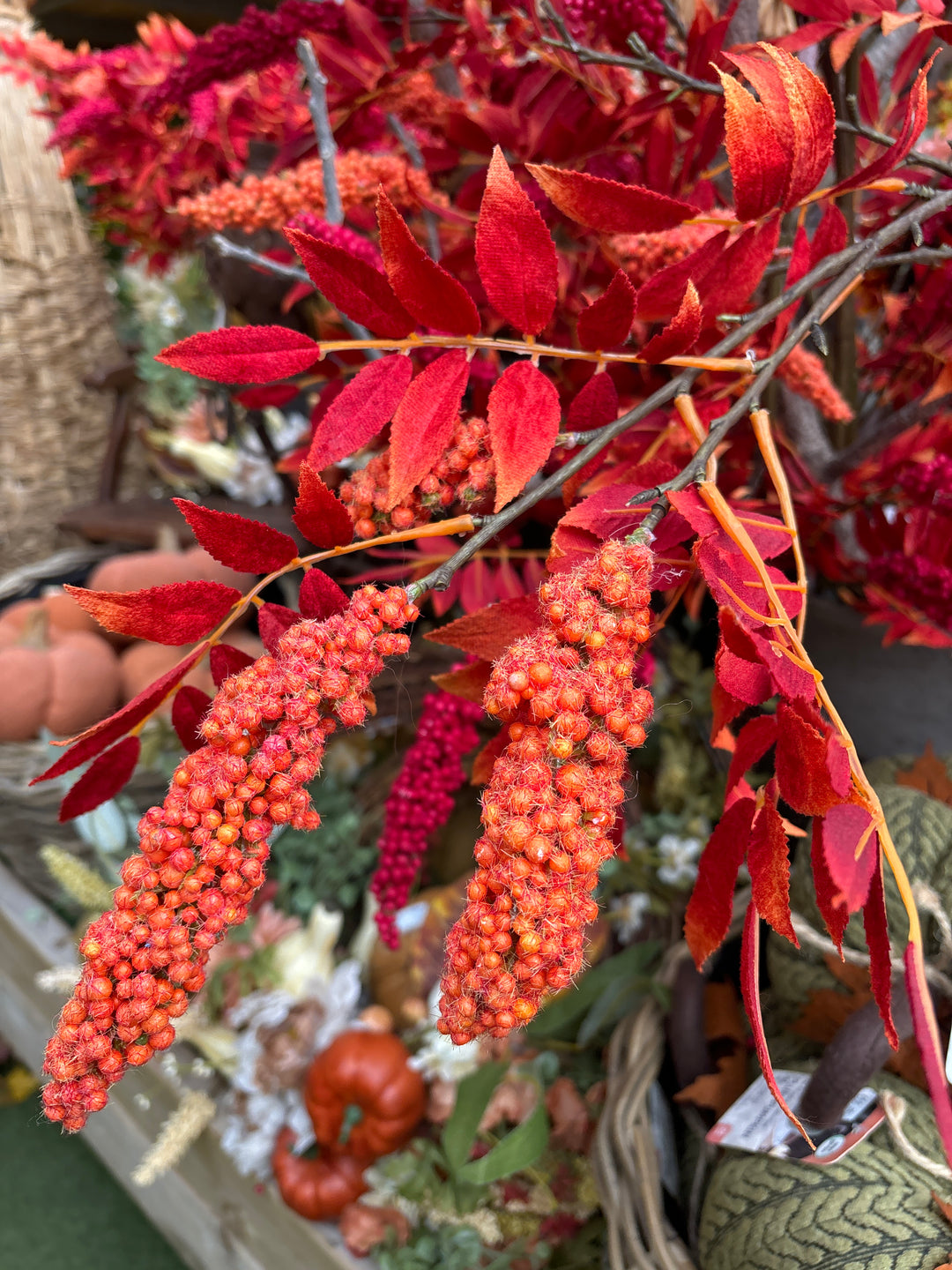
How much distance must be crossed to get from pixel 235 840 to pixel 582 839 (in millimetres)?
88

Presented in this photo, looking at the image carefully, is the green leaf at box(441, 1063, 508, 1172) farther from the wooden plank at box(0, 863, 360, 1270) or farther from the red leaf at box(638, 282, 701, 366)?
the red leaf at box(638, 282, 701, 366)

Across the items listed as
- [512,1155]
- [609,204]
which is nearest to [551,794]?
[609,204]

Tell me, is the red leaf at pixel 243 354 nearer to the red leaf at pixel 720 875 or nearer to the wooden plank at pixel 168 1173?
the red leaf at pixel 720 875

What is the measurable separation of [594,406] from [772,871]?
15 centimetres

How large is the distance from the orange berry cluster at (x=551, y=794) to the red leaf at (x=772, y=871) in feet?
0.14

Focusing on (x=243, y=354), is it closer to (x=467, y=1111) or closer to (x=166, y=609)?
(x=166, y=609)

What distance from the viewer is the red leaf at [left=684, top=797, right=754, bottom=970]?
0.80 ft

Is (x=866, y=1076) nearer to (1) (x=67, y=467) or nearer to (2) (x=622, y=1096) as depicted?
(2) (x=622, y=1096)

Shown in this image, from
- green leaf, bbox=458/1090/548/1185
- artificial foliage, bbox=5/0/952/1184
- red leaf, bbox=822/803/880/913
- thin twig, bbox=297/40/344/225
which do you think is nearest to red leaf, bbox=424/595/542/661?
artificial foliage, bbox=5/0/952/1184

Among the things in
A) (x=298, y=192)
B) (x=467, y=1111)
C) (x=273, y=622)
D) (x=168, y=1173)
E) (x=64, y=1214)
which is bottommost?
(x=64, y=1214)

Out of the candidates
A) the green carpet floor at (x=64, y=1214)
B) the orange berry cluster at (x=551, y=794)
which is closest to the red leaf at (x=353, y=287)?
the orange berry cluster at (x=551, y=794)

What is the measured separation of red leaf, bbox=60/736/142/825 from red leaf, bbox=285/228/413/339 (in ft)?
0.54

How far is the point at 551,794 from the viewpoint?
0.20 m

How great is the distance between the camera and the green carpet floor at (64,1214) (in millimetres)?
898
